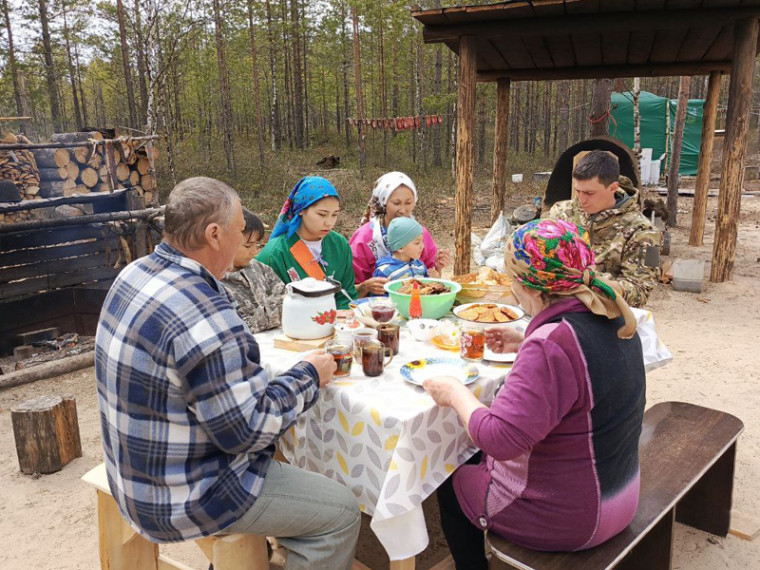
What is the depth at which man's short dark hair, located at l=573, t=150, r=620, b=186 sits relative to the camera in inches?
138

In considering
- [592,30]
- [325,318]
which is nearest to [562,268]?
[325,318]

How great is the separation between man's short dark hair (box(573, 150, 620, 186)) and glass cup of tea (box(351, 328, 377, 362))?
6.83 feet

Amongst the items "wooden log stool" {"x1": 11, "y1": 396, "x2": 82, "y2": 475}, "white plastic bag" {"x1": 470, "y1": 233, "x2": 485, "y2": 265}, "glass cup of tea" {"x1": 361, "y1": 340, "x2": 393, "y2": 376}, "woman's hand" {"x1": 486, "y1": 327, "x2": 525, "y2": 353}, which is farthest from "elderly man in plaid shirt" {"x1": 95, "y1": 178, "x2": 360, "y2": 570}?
"white plastic bag" {"x1": 470, "y1": 233, "x2": 485, "y2": 265}

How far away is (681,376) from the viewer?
470 centimetres

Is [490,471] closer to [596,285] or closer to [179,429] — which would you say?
[596,285]

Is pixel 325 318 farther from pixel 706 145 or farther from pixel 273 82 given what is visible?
pixel 273 82

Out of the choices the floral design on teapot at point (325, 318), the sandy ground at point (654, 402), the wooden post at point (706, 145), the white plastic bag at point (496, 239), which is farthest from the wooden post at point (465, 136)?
the floral design on teapot at point (325, 318)

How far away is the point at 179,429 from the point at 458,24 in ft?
19.7

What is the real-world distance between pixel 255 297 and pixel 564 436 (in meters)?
1.53

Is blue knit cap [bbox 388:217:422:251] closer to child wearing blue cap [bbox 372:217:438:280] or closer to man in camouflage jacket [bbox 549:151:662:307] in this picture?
child wearing blue cap [bbox 372:217:438:280]

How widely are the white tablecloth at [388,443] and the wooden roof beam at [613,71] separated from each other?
25.3 feet

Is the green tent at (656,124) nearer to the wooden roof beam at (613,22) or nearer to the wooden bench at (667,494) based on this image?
the wooden roof beam at (613,22)

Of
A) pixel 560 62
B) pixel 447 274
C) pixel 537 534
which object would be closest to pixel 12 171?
pixel 447 274

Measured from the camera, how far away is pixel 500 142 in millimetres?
8781
